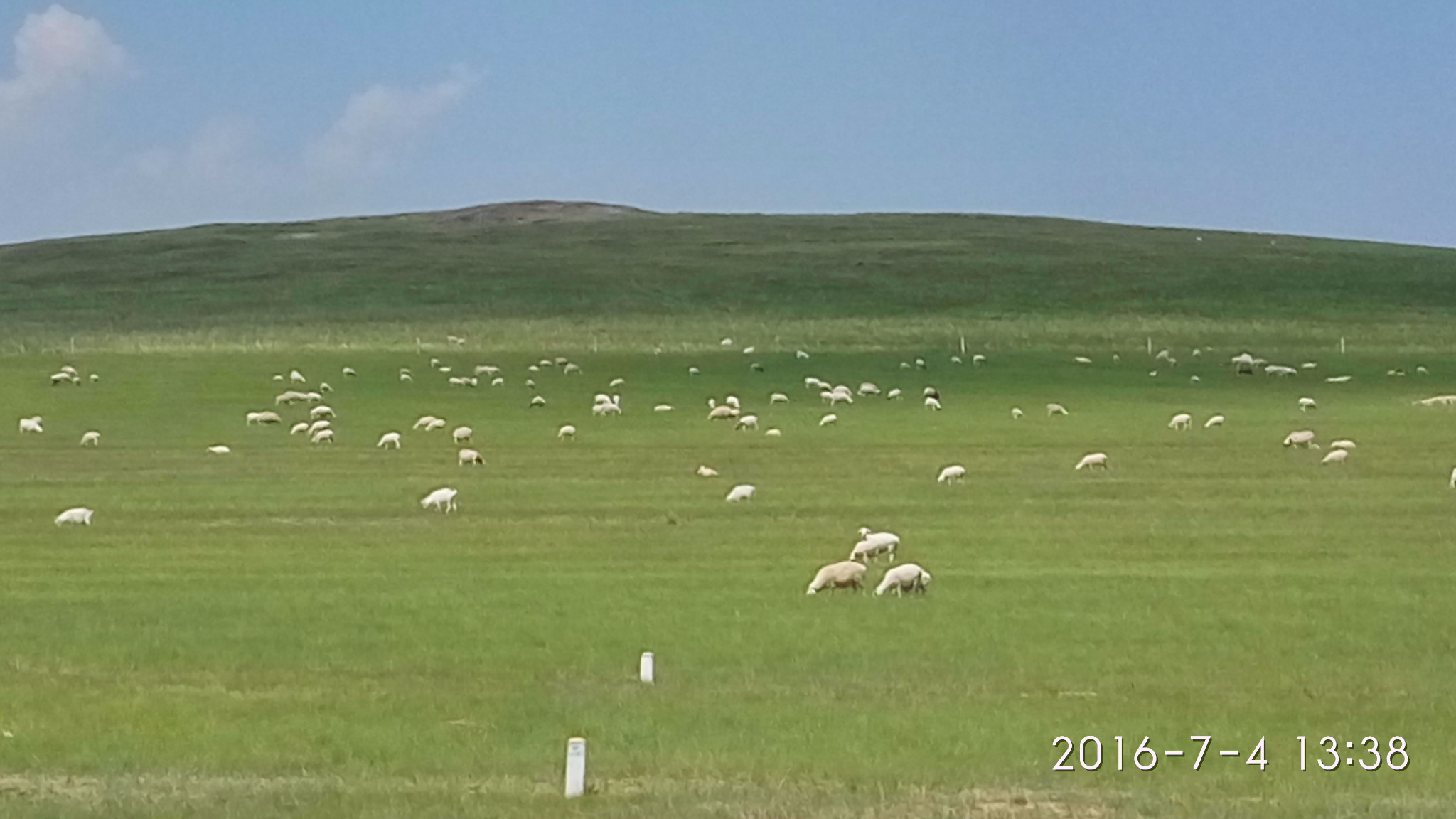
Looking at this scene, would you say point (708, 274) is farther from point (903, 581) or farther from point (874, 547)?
point (903, 581)

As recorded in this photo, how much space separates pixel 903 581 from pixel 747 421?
23.6 meters

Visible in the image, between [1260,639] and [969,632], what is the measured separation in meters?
2.56

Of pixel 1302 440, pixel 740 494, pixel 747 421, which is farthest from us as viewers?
pixel 747 421

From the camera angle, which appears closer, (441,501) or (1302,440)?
(441,501)

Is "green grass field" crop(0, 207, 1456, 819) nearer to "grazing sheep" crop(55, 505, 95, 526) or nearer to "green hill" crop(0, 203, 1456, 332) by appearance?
"grazing sheep" crop(55, 505, 95, 526)

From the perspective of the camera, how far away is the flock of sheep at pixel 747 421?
69.3ft

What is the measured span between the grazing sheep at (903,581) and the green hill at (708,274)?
6443cm

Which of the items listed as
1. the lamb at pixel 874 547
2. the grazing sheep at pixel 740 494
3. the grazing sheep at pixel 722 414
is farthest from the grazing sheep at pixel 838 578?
the grazing sheep at pixel 722 414

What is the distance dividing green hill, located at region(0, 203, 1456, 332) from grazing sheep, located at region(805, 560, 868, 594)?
6428cm

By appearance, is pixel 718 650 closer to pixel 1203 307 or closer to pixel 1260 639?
pixel 1260 639

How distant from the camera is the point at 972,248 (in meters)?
110

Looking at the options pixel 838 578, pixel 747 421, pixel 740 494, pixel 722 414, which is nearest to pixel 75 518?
pixel 740 494

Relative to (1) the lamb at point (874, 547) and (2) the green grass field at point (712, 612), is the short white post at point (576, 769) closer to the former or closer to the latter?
(2) the green grass field at point (712, 612)

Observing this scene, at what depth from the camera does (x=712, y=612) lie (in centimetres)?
1933
